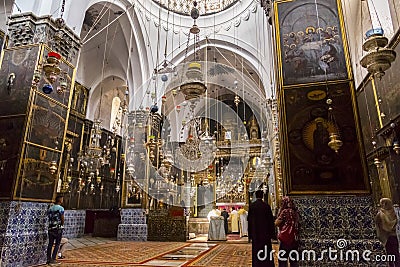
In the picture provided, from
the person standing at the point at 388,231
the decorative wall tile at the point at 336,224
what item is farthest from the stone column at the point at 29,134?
the person standing at the point at 388,231

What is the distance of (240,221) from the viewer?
1166 cm

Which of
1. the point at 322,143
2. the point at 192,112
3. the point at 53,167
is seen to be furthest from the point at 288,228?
the point at 192,112

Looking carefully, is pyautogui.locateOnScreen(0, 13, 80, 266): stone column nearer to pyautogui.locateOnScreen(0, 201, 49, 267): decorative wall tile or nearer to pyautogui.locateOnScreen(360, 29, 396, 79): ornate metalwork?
pyautogui.locateOnScreen(0, 201, 49, 267): decorative wall tile

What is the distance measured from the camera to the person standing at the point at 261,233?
330 centimetres

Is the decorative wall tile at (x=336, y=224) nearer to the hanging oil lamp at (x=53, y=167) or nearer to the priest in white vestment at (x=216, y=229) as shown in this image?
the hanging oil lamp at (x=53, y=167)

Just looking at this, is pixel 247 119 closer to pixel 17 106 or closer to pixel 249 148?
pixel 249 148

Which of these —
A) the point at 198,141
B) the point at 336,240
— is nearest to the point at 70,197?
the point at 198,141

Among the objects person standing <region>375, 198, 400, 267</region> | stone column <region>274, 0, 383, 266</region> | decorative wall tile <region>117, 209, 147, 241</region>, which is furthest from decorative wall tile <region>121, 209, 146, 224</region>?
person standing <region>375, 198, 400, 267</region>

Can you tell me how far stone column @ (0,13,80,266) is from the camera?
13.5 ft

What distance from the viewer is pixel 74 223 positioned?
1013cm

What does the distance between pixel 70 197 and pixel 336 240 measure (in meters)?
9.36

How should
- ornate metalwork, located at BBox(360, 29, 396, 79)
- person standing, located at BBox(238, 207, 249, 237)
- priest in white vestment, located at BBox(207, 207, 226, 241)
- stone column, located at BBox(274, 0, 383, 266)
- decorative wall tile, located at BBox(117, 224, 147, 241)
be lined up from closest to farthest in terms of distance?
ornate metalwork, located at BBox(360, 29, 396, 79)
stone column, located at BBox(274, 0, 383, 266)
decorative wall tile, located at BBox(117, 224, 147, 241)
priest in white vestment, located at BBox(207, 207, 226, 241)
person standing, located at BBox(238, 207, 249, 237)

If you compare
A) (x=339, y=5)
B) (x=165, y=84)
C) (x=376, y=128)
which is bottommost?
(x=376, y=128)

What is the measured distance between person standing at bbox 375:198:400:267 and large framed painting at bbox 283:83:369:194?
40cm
